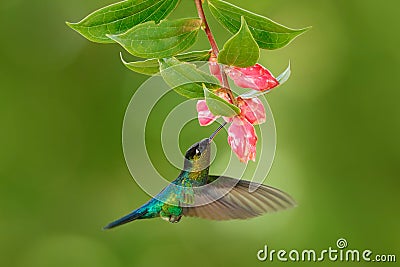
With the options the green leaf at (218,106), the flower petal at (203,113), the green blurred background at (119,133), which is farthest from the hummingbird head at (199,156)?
the green blurred background at (119,133)

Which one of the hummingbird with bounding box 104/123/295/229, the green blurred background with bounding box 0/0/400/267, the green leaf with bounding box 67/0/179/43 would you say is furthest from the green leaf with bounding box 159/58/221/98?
the green blurred background with bounding box 0/0/400/267

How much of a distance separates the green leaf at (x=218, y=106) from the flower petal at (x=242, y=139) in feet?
0.23

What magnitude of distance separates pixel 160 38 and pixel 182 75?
0.11 meters

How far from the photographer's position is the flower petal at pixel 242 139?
41.5 inches

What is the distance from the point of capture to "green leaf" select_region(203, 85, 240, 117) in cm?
94

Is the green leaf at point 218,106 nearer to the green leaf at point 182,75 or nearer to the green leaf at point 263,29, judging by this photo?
the green leaf at point 182,75

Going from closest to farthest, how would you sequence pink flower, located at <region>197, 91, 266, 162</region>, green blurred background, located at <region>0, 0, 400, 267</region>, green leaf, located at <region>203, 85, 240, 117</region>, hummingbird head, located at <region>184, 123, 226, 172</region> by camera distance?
green leaf, located at <region>203, 85, 240, 117</region>
pink flower, located at <region>197, 91, 266, 162</region>
hummingbird head, located at <region>184, 123, 226, 172</region>
green blurred background, located at <region>0, 0, 400, 267</region>

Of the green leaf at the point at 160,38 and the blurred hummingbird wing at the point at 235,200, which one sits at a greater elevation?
the green leaf at the point at 160,38

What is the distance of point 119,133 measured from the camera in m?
3.52

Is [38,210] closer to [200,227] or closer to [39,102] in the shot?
[39,102]

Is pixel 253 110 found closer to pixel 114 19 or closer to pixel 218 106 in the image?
pixel 218 106

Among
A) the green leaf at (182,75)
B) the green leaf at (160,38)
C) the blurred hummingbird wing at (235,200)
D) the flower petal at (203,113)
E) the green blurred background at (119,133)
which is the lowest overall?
the blurred hummingbird wing at (235,200)

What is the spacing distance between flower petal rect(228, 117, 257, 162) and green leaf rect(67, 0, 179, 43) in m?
0.25

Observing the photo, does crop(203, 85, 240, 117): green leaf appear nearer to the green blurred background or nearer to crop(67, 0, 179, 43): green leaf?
crop(67, 0, 179, 43): green leaf
